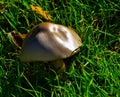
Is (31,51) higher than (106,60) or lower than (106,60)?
higher

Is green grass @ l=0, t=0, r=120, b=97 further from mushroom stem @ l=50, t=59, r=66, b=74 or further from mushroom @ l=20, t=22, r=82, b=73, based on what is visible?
mushroom @ l=20, t=22, r=82, b=73

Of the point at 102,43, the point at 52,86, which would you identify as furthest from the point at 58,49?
the point at 102,43

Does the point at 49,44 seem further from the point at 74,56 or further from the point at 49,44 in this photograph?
the point at 74,56

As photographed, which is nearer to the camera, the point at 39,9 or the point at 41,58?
the point at 41,58

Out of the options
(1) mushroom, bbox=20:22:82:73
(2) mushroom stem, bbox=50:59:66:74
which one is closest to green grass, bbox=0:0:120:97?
(2) mushroom stem, bbox=50:59:66:74

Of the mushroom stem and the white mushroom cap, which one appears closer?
the white mushroom cap

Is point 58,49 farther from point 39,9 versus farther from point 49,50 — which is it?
point 39,9
